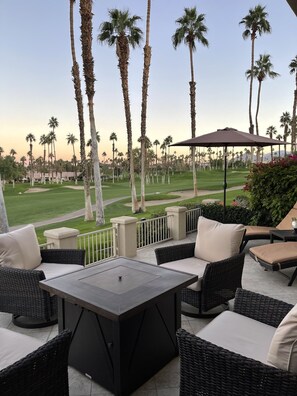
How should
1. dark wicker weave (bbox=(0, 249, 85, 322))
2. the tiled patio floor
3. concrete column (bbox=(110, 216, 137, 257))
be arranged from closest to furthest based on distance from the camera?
1. the tiled patio floor
2. dark wicker weave (bbox=(0, 249, 85, 322))
3. concrete column (bbox=(110, 216, 137, 257))

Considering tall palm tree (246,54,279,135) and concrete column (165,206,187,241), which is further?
tall palm tree (246,54,279,135)

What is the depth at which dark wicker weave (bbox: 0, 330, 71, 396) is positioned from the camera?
161 cm

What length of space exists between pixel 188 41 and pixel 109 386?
19268 millimetres

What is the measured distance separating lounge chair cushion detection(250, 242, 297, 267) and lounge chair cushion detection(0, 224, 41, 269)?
11.2ft

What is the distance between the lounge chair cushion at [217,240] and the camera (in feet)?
13.1

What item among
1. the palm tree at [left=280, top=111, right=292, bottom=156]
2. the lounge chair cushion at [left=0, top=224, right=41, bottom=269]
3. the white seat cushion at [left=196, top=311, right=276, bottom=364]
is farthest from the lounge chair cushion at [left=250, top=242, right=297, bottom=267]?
the palm tree at [left=280, top=111, right=292, bottom=156]

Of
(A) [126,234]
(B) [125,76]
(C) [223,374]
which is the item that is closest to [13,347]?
(C) [223,374]

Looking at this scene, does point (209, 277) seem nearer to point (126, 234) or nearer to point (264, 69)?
point (126, 234)

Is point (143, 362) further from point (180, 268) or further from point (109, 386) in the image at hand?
point (180, 268)

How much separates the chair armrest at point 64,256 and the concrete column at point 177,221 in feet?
13.4

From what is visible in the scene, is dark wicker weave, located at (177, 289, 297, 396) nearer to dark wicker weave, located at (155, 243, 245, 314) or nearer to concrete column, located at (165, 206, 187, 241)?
dark wicker weave, located at (155, 243, 245, 314)

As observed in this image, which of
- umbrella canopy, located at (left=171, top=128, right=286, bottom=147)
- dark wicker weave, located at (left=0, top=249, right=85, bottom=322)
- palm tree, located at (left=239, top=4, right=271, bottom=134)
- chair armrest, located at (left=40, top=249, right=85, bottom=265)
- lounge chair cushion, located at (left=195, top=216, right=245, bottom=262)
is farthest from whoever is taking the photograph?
palm tree, located at (left=239, top=4, right=271, bottom=134)

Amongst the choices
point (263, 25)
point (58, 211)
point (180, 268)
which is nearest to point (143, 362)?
point (180, 268)

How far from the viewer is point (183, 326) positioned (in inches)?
136
